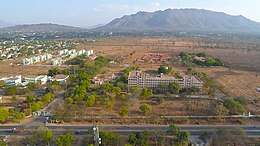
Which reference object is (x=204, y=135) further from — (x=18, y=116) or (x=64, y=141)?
(x=18, y=116)

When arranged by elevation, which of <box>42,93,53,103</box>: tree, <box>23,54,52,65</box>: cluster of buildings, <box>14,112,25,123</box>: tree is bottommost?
<box>14,112,25,123</box>: tree

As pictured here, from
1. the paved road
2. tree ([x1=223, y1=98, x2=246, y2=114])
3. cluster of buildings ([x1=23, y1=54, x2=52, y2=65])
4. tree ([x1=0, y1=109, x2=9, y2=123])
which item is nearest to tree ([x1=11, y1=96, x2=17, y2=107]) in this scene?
tree ([x1=0, y1=109, x2=9, y2=123])

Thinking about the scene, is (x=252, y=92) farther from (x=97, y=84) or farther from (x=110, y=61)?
(x=110, y=61)

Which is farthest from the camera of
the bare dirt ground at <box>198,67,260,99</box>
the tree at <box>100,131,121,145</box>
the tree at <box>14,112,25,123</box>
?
the bare dirt ground at <box>198,67,260,99</box>

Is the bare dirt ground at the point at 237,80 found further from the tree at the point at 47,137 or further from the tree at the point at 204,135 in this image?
the tree at the point at 47,137

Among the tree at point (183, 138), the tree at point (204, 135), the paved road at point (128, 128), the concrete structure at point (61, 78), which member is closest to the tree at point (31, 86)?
the concrete structure at point (61, 78)

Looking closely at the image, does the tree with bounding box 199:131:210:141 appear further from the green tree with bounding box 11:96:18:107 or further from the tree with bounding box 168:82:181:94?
the green tree with bounding box 11:96:18:107

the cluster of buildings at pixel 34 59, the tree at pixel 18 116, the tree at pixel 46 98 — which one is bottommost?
the tree at pixel 18 116
